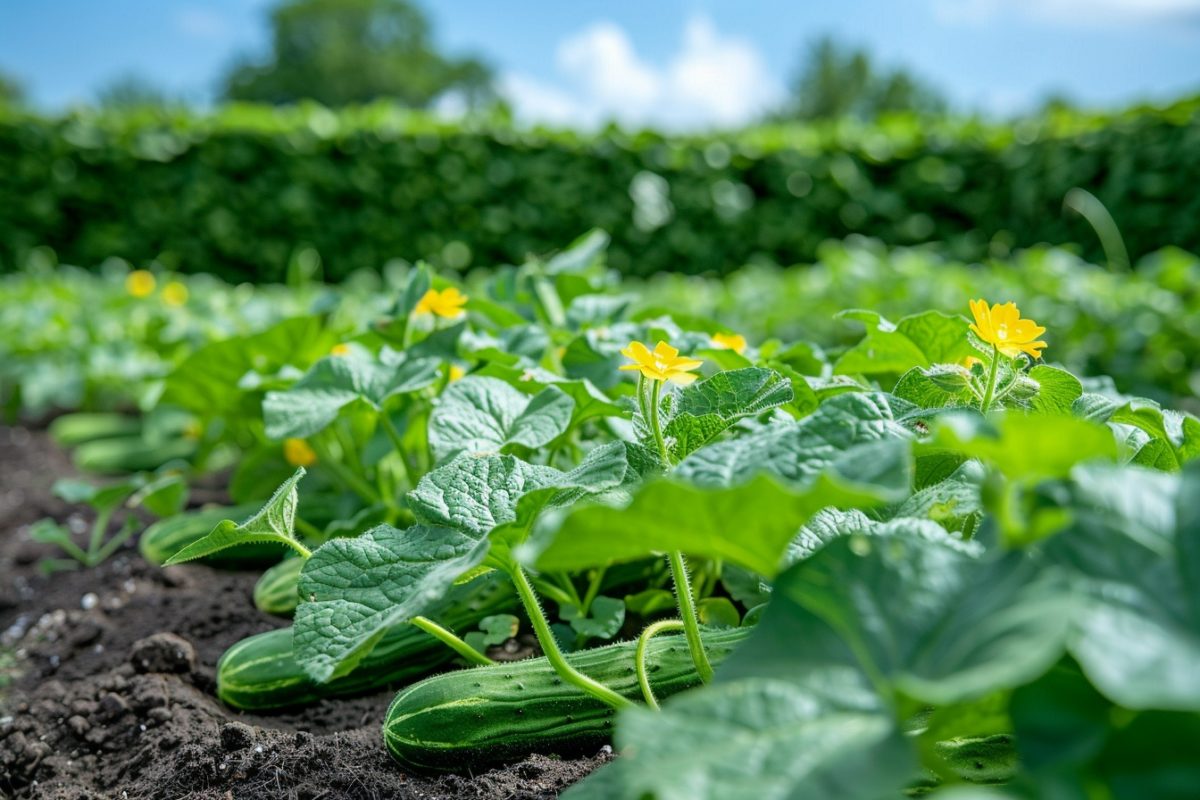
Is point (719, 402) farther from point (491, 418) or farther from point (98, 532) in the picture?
point (98, 532)

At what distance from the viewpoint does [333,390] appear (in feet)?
6.21

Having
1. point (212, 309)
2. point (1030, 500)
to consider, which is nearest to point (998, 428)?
point (1030, 500)

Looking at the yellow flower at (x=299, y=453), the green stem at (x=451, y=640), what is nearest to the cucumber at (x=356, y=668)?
the green stem at (x=451, y=640)

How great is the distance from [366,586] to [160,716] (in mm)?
873

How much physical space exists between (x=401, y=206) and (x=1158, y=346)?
7605mm

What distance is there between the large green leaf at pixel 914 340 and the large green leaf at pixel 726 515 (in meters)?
0.82

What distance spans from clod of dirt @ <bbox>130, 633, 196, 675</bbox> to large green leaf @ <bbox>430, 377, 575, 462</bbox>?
2.58ft

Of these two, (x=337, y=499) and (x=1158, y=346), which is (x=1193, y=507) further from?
(x=1158, y=346)

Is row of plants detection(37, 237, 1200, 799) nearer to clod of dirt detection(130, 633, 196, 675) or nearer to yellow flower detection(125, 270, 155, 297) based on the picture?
clod of dirt detection(130, 633, 196, 675)

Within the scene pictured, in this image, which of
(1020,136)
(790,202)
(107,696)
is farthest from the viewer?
(790,202)

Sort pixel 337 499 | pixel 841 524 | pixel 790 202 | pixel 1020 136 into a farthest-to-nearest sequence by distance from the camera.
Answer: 1. pixel 790 202
2. pixel 1020 136
3. pixel 337 499
4. pixel 841 524

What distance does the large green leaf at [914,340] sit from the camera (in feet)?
5.56

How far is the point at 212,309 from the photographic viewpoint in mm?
4391

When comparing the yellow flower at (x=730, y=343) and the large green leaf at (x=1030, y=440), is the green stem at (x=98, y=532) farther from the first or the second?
the large green leaf at (x=1030, y=440)
